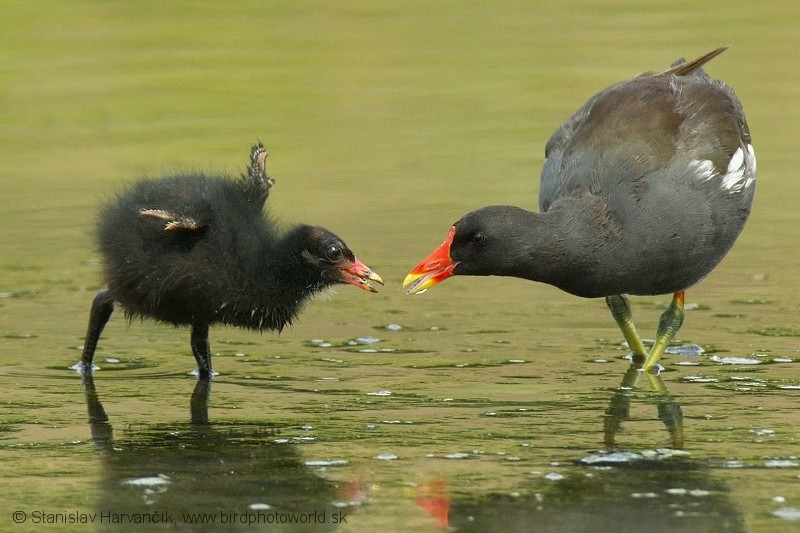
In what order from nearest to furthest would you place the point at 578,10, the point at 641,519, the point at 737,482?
1. the point at 641,519
2. the point at 737,482
3. the point at 578,10

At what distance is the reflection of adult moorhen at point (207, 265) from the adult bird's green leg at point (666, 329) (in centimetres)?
121

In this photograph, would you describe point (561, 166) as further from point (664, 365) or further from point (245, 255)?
point (245, 255)

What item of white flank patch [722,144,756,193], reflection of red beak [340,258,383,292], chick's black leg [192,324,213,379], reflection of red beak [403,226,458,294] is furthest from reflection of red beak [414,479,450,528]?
white flank patch [722,144,756,193]

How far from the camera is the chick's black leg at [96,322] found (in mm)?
6996

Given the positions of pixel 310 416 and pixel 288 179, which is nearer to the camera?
pixel 310 416

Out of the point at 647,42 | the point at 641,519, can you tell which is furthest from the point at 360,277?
the point at 647,42

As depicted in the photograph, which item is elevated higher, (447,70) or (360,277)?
(447,70)

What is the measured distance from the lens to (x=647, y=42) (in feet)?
53.9

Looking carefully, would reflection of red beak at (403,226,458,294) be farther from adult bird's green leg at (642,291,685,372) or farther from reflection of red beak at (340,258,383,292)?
adult bird's green leg at (642,291,685,372)

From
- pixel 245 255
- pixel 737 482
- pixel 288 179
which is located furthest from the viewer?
pixel 288 179

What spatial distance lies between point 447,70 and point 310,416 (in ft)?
32.9

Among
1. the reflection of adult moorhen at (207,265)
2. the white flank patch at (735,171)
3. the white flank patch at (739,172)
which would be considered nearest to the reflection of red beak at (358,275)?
the reflection of adult moorhen at (207,265)

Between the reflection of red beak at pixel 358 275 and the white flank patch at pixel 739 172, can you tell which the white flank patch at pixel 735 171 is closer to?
the white flank patch at pixel 739 172

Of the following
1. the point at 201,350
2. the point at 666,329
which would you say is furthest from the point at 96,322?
the point at 666,329
